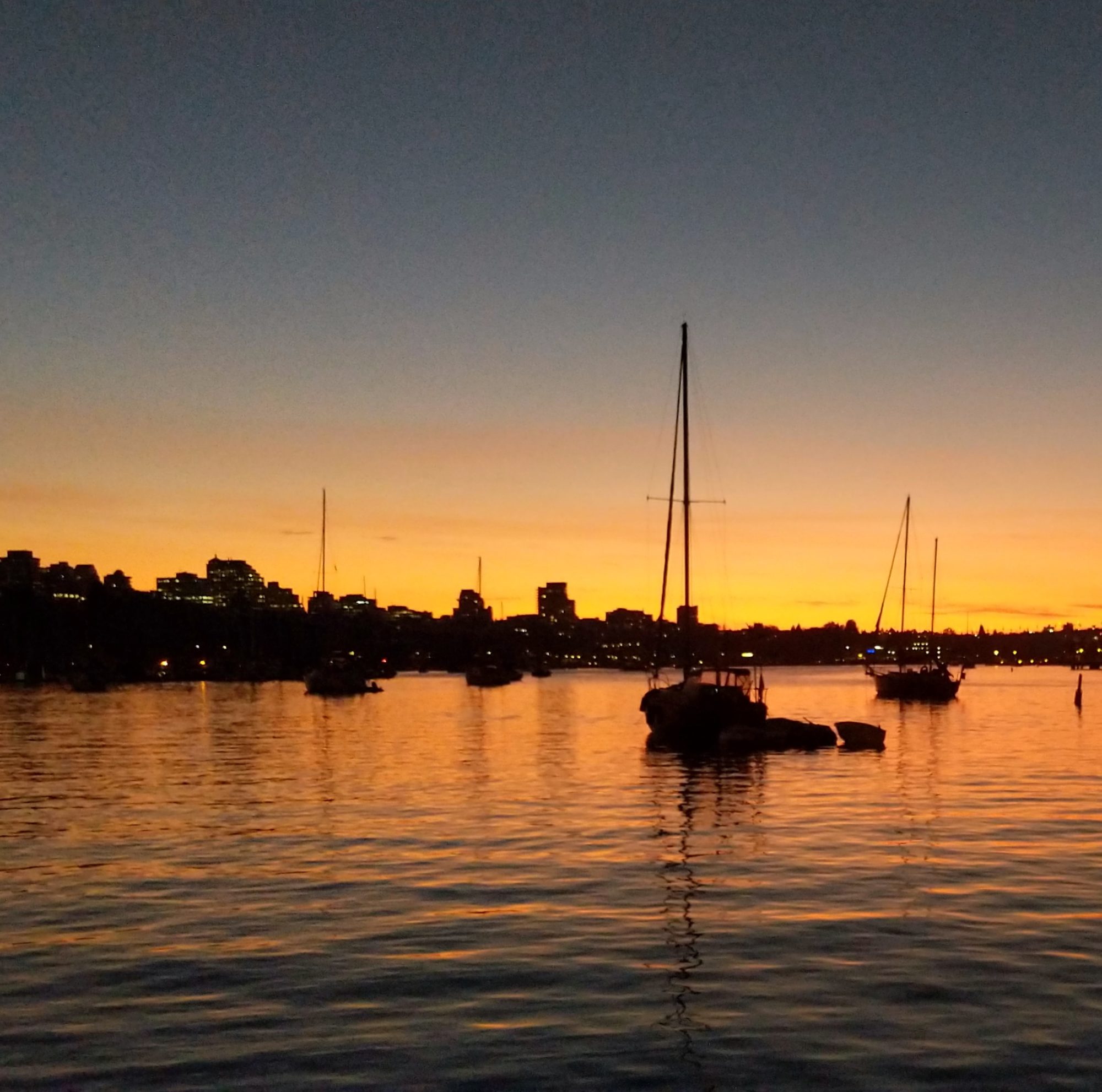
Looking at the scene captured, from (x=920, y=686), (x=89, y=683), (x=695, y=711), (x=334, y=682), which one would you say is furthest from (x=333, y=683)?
(x=695, y=711)

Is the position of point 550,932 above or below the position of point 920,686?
below

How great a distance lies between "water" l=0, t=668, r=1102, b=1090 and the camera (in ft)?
52.1

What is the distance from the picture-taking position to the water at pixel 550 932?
15891 millimetres

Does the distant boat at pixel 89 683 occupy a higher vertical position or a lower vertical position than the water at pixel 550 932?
lower

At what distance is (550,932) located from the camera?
23031 mm

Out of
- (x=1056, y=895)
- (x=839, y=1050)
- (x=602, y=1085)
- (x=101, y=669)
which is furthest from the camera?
(x=101, y=669)

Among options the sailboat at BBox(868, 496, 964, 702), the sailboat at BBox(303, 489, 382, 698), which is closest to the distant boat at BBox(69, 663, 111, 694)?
the sailboat at BBox(303, 489, 382, 698)

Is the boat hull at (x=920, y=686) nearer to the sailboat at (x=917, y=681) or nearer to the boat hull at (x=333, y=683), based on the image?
the sailboat at (x=917, y=681)

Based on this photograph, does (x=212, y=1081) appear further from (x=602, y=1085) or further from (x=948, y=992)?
(x=948, y=992)

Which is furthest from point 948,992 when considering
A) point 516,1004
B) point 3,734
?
point 3,734

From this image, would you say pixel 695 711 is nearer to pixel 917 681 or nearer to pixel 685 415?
pixel 685 415

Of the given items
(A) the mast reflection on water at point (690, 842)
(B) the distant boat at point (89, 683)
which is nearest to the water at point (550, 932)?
(A) the mast reflection on water at point (690, 842)

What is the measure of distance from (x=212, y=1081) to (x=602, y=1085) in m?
4.35

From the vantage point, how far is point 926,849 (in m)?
33.4
